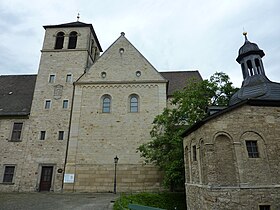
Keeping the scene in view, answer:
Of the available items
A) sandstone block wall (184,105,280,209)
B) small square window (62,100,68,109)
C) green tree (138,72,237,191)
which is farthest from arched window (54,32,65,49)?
sandstone block wall (184,105,280,209)

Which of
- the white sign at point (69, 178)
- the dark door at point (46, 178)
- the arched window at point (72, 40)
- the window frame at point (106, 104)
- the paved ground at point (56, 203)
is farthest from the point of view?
the arched window at point (72, 40)

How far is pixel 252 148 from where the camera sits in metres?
9.96

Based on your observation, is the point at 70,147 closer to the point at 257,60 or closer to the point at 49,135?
the point at 49,135

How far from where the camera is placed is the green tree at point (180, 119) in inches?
560

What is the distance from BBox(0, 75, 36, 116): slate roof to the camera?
68.4 ft

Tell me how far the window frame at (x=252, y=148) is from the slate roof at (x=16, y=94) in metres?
18.5

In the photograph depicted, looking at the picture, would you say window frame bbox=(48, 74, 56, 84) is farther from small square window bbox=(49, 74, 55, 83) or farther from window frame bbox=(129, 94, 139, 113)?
window frame bbox=(129, 94, 139, 113)

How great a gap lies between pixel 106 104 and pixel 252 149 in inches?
526

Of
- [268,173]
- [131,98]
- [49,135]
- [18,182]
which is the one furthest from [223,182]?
[18,182]

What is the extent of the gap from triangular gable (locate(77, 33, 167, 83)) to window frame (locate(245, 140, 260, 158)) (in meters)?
11.6

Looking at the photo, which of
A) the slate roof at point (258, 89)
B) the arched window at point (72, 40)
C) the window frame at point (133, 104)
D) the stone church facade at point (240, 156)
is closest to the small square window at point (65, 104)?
the window frame at point (133, 104)

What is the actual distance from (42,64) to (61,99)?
16.1 ft

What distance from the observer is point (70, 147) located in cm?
1872

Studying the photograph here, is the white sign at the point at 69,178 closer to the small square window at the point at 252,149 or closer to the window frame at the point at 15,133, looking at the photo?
the window frame at the point at 15,133
